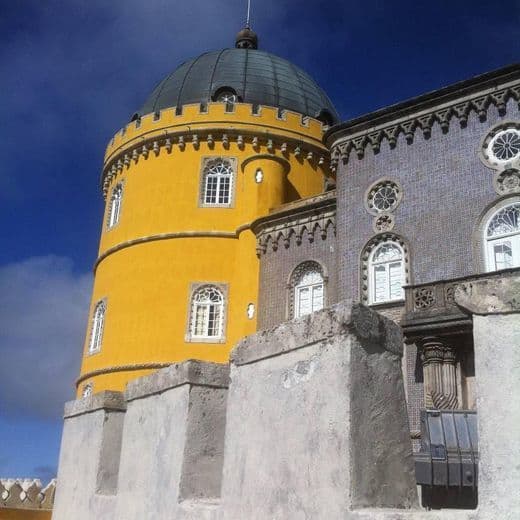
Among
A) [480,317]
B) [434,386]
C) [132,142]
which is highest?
[132,142]

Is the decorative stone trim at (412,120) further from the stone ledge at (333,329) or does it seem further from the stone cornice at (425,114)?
the stone ledge at (333,329)

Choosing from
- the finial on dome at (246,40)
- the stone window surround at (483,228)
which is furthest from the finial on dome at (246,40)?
the stone window surround at (483,228)

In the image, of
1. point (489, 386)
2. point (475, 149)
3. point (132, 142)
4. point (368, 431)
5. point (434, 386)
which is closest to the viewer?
point (489, 386)

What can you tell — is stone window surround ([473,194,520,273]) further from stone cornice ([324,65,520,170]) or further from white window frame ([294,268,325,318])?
white window frame ([294,268,325,318])

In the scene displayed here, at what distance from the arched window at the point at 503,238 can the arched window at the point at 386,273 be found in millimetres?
2126

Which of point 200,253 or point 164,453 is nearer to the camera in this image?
point 164,453

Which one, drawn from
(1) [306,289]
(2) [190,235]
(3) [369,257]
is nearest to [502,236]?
(3) [369,257]

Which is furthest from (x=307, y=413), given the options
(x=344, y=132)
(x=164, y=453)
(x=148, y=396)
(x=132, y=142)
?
(x=132, y=142)

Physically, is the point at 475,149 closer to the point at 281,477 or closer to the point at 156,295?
the point at 156,295

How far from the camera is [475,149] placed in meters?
16.1

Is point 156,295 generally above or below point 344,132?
below

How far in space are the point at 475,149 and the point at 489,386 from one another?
13939 mm

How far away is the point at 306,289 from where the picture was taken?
63.2 ft

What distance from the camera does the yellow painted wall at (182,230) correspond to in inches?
843
